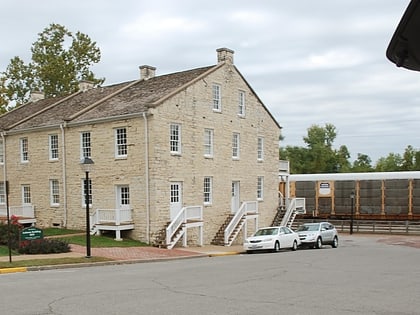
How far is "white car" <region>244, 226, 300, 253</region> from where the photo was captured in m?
28.2

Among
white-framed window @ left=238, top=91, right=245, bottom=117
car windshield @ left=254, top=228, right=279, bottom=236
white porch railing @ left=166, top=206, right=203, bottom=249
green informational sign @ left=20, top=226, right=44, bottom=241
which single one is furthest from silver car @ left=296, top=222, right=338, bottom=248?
green informational sign @ left=20, top=226, right=44, bottom=241

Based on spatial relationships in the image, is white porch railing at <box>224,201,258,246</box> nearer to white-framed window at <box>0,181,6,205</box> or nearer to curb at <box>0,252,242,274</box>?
curb at <box>0,252,242,274</box>

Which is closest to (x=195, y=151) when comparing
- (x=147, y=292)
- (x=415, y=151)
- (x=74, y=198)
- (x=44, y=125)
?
(x=74, y=198)

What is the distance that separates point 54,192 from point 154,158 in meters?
8.99

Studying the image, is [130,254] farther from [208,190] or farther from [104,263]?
[208,190]

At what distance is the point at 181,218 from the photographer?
2986cm

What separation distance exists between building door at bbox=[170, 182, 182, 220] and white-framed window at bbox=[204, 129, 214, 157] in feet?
10.8

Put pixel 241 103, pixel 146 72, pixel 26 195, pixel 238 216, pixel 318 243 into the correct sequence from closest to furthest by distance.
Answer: pixel 318 243 < pixel 238 216 < pixel 26 195 < pixel 241 103 < pixel 146 72

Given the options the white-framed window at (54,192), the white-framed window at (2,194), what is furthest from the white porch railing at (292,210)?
the white-framed window at (2,194)

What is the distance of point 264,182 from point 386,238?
9800mm

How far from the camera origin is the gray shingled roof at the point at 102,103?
3147 centimetres

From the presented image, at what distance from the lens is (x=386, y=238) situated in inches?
1571

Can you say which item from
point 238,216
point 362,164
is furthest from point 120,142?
point 362,164

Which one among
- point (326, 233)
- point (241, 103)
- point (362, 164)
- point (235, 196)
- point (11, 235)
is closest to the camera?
point (11, 235)
